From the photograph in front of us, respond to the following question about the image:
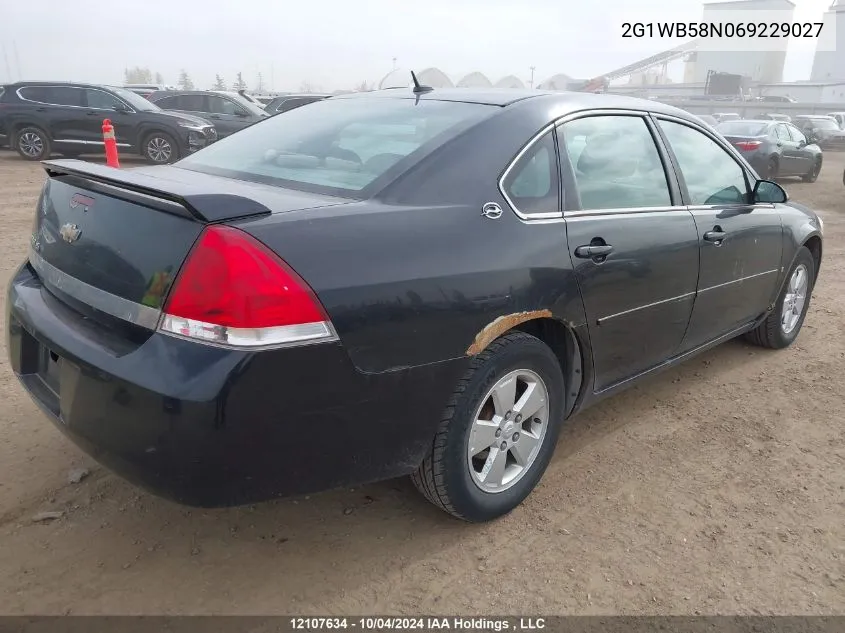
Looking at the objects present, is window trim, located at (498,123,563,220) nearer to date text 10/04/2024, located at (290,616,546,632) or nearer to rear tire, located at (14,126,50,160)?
date text 10/04/2024, located at (290,616,546,632)

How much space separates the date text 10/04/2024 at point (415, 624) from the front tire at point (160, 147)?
42.8 ft

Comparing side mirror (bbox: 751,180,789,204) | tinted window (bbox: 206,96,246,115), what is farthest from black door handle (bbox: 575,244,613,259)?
tinted window (bbox: 206,96,246,115)

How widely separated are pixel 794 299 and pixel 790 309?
0.25 ft

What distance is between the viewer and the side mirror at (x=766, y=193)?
3.87 metres

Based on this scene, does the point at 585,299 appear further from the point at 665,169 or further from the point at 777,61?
the point at 777,61

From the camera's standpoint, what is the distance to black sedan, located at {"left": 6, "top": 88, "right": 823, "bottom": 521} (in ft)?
5.90

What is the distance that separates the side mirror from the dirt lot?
1.37m

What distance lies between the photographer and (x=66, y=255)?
219 centimetres

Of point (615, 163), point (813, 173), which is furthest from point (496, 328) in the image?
point (813, 173)

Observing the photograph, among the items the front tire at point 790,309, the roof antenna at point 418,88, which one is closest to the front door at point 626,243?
the roof antenna at point 418,88

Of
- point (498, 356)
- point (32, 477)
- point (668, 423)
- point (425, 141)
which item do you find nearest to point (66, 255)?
point (32, 477)

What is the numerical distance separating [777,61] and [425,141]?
115 metres

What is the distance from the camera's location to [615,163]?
3016 mm

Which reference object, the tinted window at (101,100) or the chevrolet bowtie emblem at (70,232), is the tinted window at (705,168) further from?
the tinted window at (101,100)
